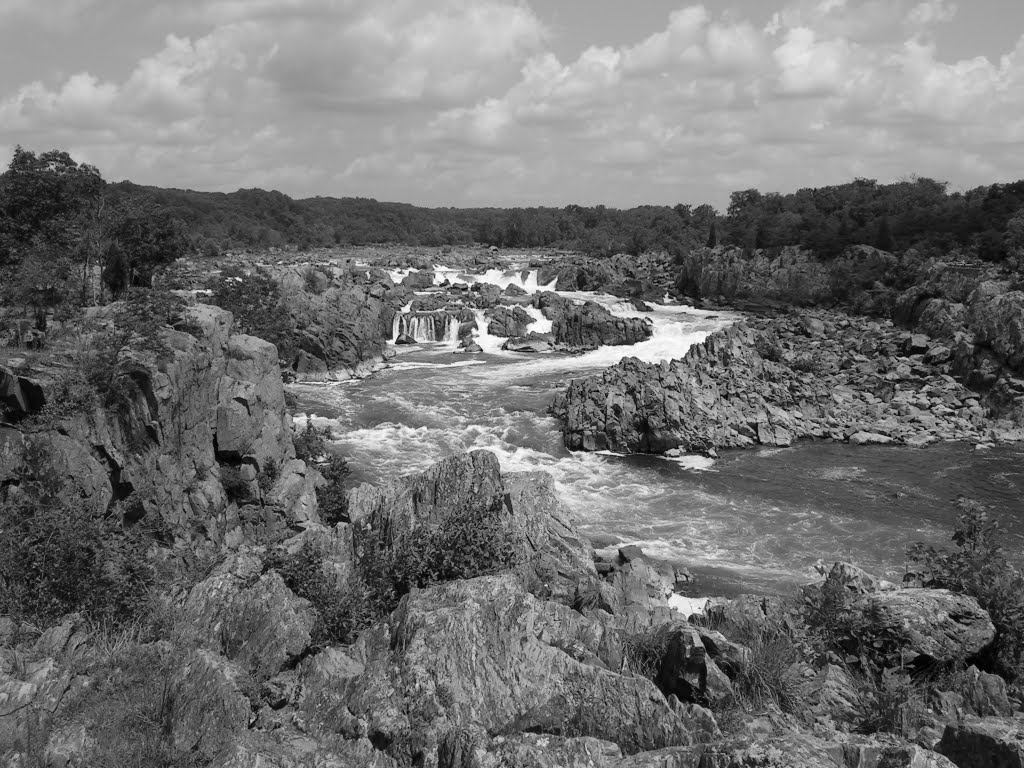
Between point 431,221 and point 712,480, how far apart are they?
15017 centimetres

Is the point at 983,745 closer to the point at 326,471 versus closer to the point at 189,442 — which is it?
the point at 189,442

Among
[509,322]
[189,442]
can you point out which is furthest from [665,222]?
[189,442]

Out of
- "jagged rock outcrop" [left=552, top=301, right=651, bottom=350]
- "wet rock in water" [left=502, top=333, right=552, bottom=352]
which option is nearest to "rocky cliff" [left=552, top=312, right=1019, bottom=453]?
"jagged rock outcrop" [left=552, top=301, right=651, bottom=350]

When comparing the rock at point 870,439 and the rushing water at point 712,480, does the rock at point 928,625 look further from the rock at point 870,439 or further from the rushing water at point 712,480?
the rock at point 870,439

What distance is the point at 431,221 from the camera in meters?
170

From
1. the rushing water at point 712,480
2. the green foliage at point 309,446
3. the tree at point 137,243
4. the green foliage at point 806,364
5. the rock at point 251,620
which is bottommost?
the rushing water at point 712,480

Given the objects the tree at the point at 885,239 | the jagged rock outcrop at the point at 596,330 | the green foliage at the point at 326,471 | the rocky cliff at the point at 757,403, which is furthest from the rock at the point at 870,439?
the tree at the point at 885,239

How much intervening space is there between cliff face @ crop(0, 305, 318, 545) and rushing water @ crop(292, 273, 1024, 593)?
5489 millimetres

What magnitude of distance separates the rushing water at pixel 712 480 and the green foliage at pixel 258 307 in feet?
11.3

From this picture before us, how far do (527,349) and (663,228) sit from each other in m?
77.5

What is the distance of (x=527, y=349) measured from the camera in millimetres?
50500

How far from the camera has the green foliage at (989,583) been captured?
826 centimetres

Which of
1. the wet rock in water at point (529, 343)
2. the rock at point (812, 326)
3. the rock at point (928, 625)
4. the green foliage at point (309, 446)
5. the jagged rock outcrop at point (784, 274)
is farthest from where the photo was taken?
the jagged rock outcrop at point (784, 274)

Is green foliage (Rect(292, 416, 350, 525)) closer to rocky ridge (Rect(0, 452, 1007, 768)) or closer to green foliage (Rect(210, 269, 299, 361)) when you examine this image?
green foliage (Rect(210, 269, 299, 361))
